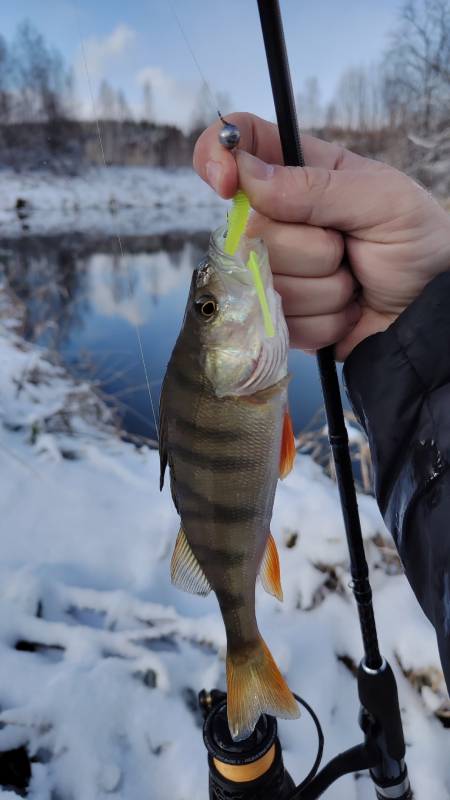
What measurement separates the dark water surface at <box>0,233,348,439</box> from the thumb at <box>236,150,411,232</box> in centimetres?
275

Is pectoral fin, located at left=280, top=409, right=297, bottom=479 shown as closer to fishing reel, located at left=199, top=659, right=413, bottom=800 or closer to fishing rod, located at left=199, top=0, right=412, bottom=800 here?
fishing rod, located at left=199, top=0, right=412, bottom=800

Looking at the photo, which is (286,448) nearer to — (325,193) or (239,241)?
(239,241)

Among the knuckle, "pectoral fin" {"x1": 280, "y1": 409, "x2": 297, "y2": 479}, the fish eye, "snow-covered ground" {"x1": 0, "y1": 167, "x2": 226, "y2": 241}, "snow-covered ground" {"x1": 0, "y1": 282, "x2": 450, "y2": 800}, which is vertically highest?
the knuckle

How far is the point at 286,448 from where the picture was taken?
134 cm

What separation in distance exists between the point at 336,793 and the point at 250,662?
1.23 meters

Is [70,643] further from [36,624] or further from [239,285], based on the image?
[239,285]

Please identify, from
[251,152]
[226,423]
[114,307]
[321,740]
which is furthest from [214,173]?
[114,307]

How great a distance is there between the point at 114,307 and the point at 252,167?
9859 millimetres

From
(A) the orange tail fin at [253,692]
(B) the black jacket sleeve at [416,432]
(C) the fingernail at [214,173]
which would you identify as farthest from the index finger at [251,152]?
(A) the orange tail fin at [253,692]

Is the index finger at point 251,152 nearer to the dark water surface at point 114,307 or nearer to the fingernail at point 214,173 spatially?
the fingernail at point 214,173

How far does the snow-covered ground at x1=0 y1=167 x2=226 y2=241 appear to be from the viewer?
20.0 metres

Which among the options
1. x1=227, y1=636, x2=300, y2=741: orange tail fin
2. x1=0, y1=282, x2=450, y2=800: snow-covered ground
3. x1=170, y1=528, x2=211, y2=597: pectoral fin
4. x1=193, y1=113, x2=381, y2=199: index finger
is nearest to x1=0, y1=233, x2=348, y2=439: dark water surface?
x1=0, y1=282, x2=450, y2=800: snow-covered ground

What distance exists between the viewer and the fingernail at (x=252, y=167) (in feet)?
4.04

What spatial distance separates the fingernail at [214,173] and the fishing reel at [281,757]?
1396 millimetres
